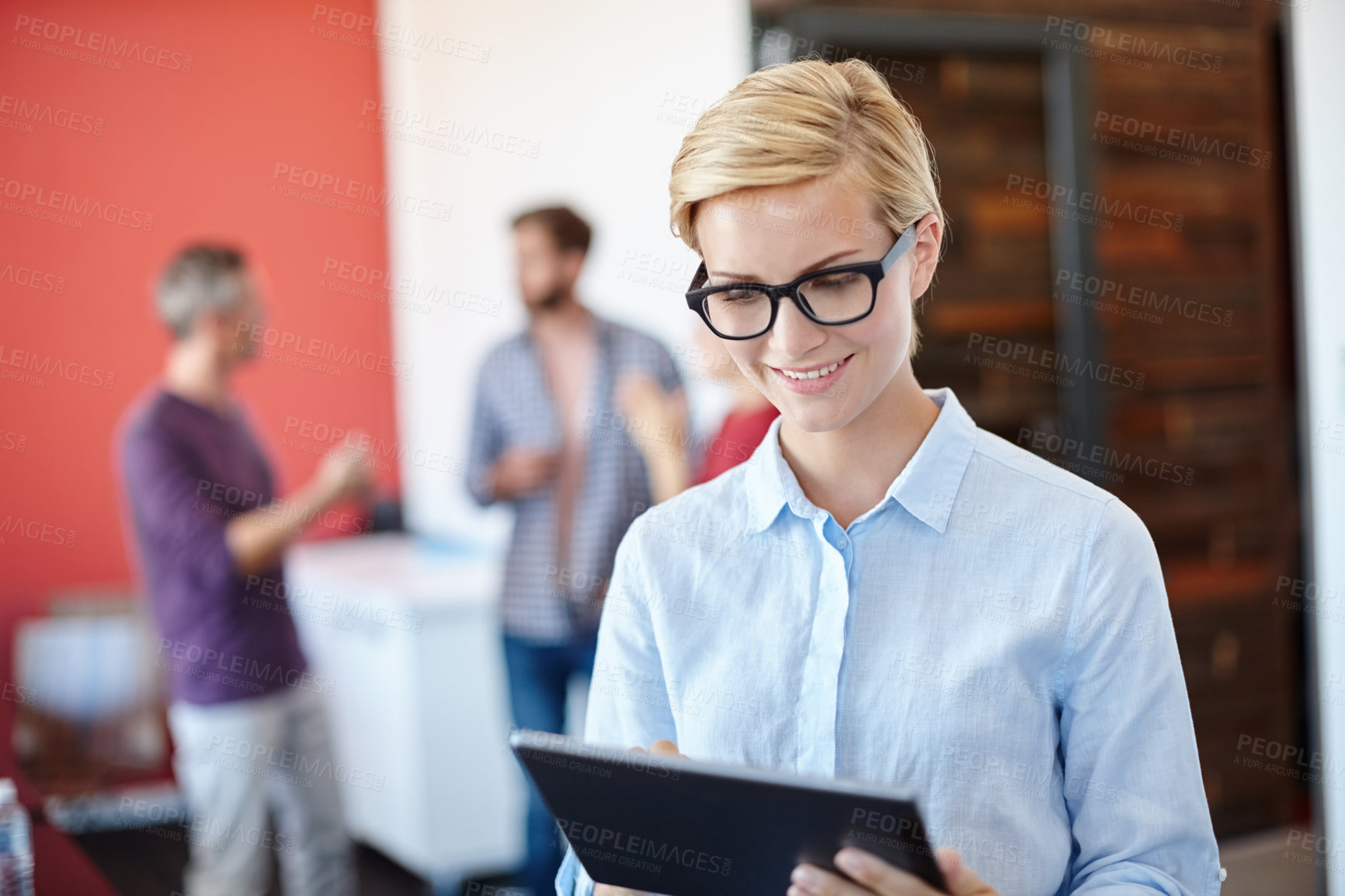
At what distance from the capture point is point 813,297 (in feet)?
3.59

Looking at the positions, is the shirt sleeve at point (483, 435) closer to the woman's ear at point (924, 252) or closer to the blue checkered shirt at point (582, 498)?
the blue checkered shirt at point (582, 498)

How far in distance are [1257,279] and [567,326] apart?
226 cm

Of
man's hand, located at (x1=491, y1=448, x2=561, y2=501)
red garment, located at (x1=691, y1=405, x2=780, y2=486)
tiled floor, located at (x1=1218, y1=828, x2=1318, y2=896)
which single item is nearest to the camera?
red garment, located at (x1=691, y1=405, x2=780, y2=486)

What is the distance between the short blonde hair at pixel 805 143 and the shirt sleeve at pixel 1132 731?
14.6 inches

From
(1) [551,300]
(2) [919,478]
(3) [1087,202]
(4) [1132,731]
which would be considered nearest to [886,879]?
(4) [1132,731]

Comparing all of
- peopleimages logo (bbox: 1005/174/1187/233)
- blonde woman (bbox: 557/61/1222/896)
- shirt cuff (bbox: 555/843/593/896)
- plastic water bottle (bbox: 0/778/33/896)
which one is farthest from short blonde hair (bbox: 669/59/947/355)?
peopleimages logo (bbox: 1005/174/1187/233)

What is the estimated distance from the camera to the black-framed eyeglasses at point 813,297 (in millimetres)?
1080

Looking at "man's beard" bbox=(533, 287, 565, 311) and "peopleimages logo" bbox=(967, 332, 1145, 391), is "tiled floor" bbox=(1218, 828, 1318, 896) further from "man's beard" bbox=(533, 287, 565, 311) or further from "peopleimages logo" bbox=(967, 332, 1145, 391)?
"man's beard" bbox=(533, 287, 565, 311)

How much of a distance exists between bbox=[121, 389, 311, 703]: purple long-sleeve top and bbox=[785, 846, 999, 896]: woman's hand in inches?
77.7

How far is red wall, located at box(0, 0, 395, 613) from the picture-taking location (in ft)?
Answer: 13.0

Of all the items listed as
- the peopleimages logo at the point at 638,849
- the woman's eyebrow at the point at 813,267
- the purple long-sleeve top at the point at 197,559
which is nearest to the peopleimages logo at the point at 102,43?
the purple long-sleeve top at the point at 197,559

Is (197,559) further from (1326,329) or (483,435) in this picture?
(1326,329)

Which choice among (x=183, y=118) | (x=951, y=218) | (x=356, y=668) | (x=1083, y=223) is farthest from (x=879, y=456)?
(x=183, y=118)

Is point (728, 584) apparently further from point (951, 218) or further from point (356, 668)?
point (356, 668)
